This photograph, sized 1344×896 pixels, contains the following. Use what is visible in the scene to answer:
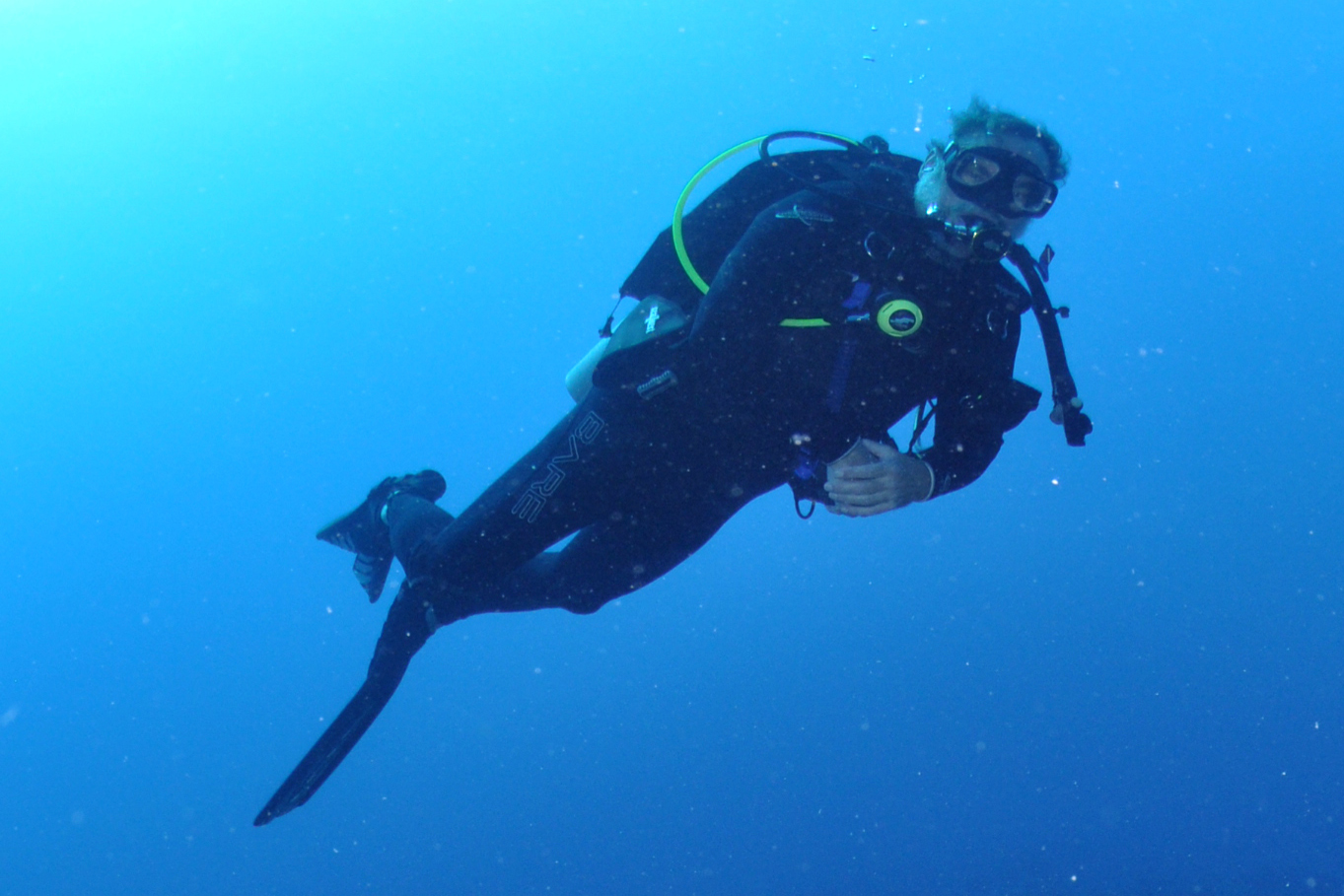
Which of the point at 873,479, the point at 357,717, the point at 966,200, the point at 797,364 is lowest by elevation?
the point at 357,717

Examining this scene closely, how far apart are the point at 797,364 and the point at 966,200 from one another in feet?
2.36

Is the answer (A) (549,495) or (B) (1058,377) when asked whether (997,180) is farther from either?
(A) (549,495)

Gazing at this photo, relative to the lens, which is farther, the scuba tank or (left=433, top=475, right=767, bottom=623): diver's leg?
(left=433, top=475, right=767, bottom=623): diver's leg

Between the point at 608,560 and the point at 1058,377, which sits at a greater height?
the point at 1058,377

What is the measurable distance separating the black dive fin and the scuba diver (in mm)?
282

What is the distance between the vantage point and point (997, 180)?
2.43 m

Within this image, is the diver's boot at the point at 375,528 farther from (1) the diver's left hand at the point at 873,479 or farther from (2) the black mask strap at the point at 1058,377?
(2) the black mask strap at the point at 1058,377

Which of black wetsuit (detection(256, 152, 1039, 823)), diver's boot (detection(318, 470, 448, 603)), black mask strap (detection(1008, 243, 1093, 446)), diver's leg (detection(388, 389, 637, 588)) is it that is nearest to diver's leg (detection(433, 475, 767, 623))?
black wetsuit (detection(256, 152, 1039, 823))

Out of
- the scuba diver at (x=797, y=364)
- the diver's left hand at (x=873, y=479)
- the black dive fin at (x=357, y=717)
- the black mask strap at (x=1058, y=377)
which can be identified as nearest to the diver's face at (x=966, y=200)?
the scuba diver at (x=797, y=364)

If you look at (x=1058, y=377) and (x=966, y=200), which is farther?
(x=966, y=200)

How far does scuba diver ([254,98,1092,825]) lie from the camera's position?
227 centimetres

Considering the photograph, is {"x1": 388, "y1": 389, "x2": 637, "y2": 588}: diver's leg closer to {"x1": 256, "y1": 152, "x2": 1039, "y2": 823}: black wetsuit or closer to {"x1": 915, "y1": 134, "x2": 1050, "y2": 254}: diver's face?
{"x1": 256, "y1": 152, "x2": 1039, "y2": 823}: black wetsuit

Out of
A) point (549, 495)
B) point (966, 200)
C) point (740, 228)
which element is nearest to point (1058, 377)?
point (966, 200)

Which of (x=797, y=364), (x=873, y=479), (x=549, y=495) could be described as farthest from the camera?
(x=549, y=495)
